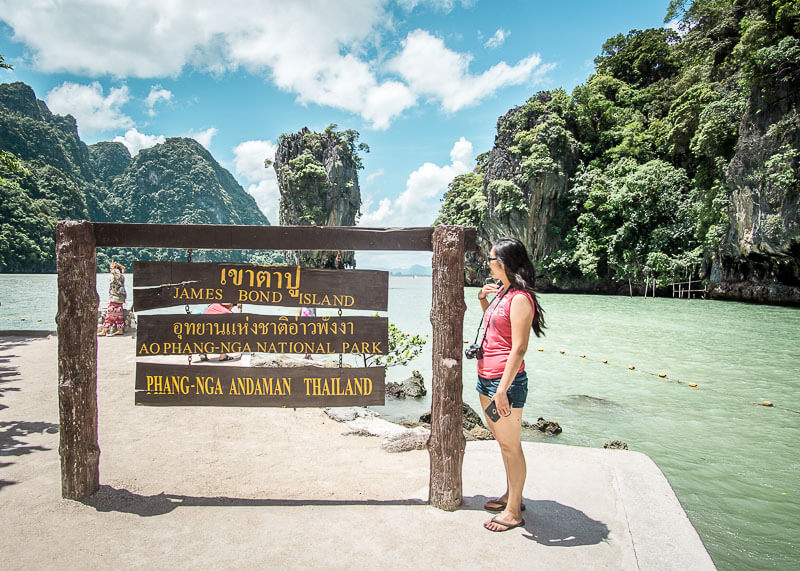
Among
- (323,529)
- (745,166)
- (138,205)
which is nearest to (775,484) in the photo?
(323,529)

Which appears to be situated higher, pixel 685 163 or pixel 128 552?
pixel 685 163

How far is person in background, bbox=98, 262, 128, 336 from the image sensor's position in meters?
11.0

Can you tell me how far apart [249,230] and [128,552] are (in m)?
2.02

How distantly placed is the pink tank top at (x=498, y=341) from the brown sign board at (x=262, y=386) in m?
0.79

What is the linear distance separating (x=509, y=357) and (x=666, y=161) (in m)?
35.7

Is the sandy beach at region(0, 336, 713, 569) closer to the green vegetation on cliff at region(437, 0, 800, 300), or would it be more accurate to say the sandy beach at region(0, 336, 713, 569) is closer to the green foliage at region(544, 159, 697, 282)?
the green vegetation on cliff at region(437, 0, 800, 300)

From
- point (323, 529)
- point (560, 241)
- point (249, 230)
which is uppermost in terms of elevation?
point (560, 241)

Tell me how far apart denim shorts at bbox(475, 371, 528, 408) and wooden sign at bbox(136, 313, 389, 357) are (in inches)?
31.5

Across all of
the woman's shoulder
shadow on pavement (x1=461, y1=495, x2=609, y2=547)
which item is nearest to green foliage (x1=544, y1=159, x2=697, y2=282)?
shadow on pavement (x1=461, y1=495, x2=609, y2=547)

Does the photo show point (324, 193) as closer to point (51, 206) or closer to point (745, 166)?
point (745, 166)

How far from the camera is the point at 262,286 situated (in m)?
3.17

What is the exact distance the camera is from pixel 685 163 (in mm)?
30797

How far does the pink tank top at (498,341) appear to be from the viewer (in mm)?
2629

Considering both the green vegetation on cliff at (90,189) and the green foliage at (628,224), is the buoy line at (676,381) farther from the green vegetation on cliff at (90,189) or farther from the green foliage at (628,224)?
the green vegetation on cliff at (90,189)
